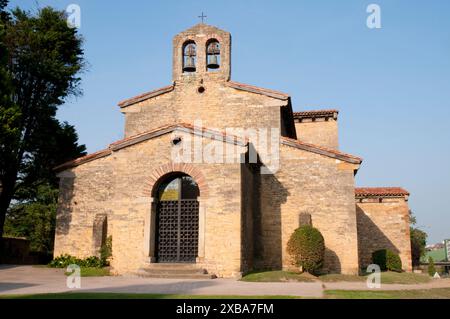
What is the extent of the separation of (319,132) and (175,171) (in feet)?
62.9

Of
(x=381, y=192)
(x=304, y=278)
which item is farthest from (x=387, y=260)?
(x=304, y=278)

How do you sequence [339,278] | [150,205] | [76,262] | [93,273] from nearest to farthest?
[339,278] < [150,205] < [93,273] < [76,262]

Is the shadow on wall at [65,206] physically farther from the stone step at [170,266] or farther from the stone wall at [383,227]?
the stone wall at [383,227]

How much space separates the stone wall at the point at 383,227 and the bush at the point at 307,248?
33.1 ft

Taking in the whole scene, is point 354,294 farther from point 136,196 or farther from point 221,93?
point 221,93

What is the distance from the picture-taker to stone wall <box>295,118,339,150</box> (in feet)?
109

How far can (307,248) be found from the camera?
18094 millimetres

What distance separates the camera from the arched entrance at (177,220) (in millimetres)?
17172

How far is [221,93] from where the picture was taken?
2188cm

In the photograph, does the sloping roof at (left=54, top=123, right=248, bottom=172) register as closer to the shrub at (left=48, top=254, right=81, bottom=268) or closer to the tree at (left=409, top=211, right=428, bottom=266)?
the shrub at (left=48, top=254, right=81, bottom=268)

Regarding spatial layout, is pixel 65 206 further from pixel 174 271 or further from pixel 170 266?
pixel 174 271

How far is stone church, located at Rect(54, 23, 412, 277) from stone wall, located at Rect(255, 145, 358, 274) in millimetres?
46

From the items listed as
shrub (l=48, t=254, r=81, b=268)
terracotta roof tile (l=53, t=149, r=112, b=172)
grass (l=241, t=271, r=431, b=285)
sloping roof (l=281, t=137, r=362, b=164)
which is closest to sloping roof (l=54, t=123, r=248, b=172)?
sloping roof (l=281, t=137, r=362, b=164)

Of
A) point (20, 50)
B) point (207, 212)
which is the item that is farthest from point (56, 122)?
point (207, 212)
